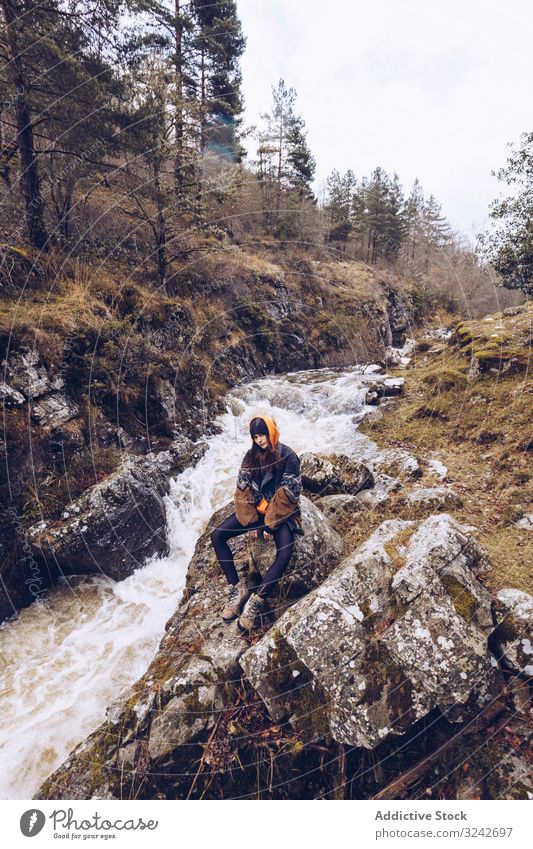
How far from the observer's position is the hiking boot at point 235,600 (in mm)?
4316

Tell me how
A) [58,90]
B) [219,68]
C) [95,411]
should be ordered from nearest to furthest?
[95,411] → [58,90] → [219,68]

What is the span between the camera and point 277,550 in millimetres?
4391

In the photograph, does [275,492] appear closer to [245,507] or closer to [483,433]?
[245,507]

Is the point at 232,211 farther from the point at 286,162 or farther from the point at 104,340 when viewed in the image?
the point at 104,340

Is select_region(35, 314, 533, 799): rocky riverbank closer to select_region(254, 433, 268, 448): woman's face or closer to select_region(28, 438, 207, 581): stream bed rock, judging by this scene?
select_region(254, 433, 268, 448): woman's face

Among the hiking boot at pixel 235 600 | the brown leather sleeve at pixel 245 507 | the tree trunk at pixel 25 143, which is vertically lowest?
the hiking boot at pixel 235 600

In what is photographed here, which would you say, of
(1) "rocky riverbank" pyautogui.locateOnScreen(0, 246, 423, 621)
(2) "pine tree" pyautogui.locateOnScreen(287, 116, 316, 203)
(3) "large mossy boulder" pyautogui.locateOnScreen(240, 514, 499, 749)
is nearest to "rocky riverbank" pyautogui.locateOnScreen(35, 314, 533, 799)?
(3) "large mossy boulder" pyautogui.locateOnScreen(240, 514, 499, 749)

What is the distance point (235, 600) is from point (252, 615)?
0.40 metres

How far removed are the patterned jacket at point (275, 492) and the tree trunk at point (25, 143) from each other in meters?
9.22

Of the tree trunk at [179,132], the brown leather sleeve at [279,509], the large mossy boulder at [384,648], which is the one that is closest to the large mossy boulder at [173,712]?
the brown leather sleeve at [279,509]

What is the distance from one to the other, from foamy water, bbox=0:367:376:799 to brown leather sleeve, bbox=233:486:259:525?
9.29ft

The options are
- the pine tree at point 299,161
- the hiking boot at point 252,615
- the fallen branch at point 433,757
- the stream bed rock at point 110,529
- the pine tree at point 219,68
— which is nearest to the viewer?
the fallen branch at point 433,757

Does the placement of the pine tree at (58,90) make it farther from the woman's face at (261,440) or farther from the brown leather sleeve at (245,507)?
the brown leather sleeve at (245,507)

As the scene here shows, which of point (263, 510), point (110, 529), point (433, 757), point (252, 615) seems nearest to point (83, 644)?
point (110, 529)
